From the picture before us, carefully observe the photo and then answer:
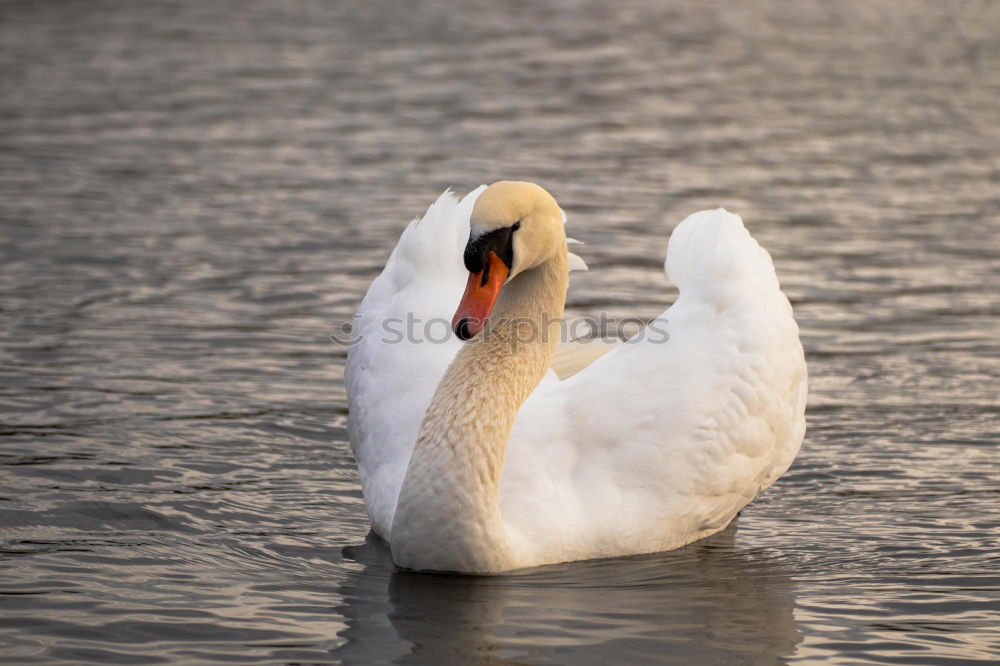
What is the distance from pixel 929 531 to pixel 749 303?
1263 millimetres

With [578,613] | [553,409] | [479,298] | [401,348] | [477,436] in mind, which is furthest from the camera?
[401,348]

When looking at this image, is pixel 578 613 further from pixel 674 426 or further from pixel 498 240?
pixel 498 240

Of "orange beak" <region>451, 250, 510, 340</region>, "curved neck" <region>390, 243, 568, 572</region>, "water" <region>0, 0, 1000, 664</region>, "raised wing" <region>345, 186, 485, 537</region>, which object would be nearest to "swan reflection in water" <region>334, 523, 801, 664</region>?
"water" <region>0, 0, 1000, 664</region>

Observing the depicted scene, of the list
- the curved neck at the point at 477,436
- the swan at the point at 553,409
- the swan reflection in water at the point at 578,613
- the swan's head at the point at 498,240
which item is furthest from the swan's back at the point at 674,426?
the swan's head at the point at 498,240

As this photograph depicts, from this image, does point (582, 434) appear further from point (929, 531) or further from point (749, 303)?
point (929, 531)

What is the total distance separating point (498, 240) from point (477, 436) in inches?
30.3

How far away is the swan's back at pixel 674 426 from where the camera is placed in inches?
257

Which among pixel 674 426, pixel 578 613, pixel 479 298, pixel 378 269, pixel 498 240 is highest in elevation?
pixel 498 240

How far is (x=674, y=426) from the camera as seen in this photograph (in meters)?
6.70

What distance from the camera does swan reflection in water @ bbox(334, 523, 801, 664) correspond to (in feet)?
19.1

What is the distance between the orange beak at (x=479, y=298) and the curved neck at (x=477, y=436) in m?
0.40

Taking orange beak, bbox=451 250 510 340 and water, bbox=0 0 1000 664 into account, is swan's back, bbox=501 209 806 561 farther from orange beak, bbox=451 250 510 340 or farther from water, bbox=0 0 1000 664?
orange beak, bbox=451 250 510 340

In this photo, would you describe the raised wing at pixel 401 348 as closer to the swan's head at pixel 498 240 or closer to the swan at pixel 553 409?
the swan at pixel 553 409

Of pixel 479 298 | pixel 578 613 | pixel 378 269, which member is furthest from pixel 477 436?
pixel 378 269
